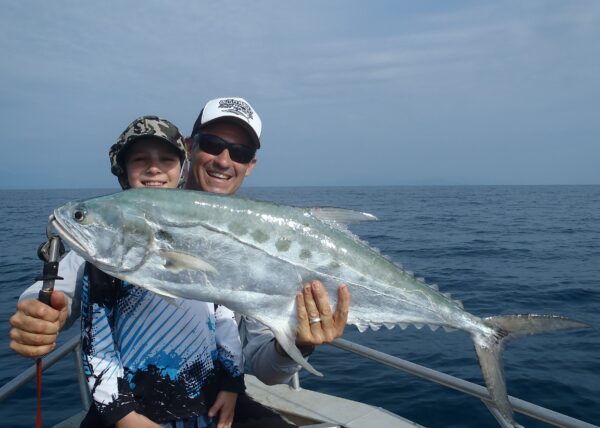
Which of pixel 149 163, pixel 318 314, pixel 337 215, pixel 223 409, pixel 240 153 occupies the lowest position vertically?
pixel 223 409

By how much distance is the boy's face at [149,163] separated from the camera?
119 inches

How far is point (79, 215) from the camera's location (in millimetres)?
2434

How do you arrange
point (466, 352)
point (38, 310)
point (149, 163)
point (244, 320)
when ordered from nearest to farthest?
point (38, 310) < point (149, 163) < point (244, 320) < point (466, 352)

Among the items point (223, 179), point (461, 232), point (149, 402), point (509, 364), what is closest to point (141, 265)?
point (149, 402)

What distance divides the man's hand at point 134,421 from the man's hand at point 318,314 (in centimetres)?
97

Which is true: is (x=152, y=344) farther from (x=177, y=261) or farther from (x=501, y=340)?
(x=501, y=340)

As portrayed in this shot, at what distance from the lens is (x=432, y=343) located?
8.84 metres

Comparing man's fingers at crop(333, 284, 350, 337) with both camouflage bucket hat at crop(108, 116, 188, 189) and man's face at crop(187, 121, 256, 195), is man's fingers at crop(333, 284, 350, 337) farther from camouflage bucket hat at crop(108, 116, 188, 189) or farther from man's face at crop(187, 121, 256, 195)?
camouflage bucket hat at crop(108, 116, 188, 189)

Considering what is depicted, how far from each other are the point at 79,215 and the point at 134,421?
1182 millimetres

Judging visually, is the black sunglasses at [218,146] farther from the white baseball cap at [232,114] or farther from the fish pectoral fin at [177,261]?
the fish pectoral fin at [177,261]

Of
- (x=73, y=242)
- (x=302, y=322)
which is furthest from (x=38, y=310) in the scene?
(x=302, y=322)

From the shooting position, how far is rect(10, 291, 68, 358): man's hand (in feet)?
7.45

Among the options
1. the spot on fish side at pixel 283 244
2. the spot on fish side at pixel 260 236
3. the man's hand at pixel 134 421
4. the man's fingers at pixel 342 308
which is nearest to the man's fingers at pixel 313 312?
the man's fingers at pixel 342 308

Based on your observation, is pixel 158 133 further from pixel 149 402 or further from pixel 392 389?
pixel 392 389
